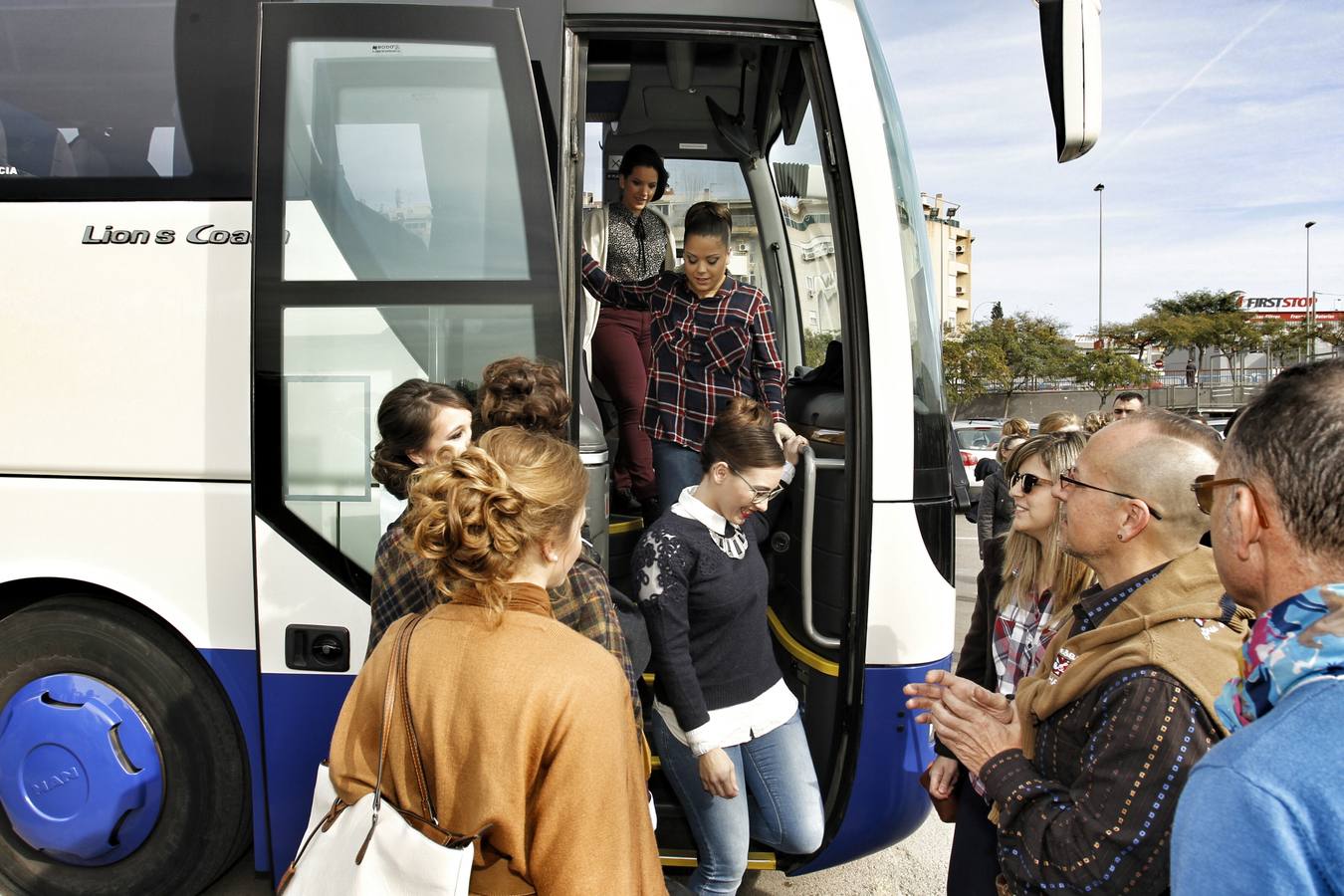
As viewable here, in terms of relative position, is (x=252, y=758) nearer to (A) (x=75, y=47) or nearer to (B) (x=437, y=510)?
(B) (x=437, y=510)

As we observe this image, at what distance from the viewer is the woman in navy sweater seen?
8.75ft

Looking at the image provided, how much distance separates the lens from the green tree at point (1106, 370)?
51.8 metres

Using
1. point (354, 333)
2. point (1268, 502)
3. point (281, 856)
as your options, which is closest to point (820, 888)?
point (281, 856)

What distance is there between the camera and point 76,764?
9.53 ft

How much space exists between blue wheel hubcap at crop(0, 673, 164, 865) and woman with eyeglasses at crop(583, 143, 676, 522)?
6.46ft

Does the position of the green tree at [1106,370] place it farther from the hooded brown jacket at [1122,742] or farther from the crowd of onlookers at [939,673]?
the hooded brown jacket at [1122,742]

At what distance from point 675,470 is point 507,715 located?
7.86 feet

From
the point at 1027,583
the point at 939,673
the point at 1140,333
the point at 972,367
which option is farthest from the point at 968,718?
the point at 1140,333

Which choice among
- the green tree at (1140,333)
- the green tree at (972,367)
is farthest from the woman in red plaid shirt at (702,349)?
the green tree at (1140,333)

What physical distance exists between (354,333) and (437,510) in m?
1.47

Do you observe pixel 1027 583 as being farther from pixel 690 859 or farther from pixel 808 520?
pixel 690 859

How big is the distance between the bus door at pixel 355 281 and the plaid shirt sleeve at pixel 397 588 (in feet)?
2.32

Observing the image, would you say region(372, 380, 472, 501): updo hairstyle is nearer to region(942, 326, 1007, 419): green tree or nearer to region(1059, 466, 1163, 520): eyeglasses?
region(1059, 466, 1163, 520): eyeglasses

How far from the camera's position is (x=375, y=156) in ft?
9.14
